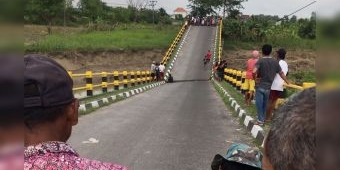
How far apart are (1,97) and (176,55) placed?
125 ft

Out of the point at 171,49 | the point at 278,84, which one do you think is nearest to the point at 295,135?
the point at 278,84

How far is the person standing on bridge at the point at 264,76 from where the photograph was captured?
827 centimetres

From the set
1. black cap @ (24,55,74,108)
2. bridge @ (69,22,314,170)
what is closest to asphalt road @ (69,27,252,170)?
bridge @ (69,22,314,170)

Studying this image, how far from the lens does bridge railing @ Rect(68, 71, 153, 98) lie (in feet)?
46.8

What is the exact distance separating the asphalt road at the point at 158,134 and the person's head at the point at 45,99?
4190 millimetres

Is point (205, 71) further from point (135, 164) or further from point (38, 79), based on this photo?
point (38, 79)

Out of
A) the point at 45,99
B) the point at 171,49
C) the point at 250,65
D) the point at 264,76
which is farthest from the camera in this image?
the point at 171,49

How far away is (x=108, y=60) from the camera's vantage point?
133 ft

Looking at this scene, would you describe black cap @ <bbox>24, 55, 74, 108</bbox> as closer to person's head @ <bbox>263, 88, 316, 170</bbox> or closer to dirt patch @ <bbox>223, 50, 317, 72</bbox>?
person's head @ <bbox>263, 88, 316, 170</bbox>

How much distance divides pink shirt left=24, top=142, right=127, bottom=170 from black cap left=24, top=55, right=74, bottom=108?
13 centimetres

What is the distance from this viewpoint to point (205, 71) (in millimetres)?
35156

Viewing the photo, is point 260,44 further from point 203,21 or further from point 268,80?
point 268,80

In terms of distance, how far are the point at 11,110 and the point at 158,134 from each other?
7035 mm

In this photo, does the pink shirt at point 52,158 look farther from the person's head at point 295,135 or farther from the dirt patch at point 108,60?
the dirt patch at point 108,60
